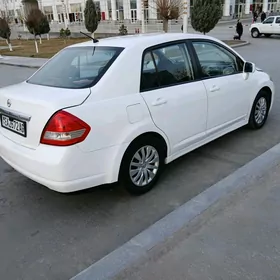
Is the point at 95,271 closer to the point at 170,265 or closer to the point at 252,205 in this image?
the point at 170,265

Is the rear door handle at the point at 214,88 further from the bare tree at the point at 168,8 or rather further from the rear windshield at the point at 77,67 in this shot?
the bare tree at the point at 168,8

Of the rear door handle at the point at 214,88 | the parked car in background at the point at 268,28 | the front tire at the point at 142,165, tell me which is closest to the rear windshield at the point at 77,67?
the front tire at the point at 142,165

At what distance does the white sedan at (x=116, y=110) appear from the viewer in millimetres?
2826

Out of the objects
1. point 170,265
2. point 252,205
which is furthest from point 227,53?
point 170,265

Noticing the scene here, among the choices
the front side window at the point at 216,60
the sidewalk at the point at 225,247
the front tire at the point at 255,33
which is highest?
the front side window at the point at 216,60

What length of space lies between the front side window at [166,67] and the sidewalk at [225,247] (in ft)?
4.65

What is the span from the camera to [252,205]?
121 inches

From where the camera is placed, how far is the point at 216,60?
425 centimetres

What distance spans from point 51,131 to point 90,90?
53 cm

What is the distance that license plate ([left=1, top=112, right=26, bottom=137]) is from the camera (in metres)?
3.03

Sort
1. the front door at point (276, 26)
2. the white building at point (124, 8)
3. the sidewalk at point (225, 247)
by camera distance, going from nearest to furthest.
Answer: the sidewalk at point (225, 247)
the front door at point (276, 26)
the white building at point (124, 8)

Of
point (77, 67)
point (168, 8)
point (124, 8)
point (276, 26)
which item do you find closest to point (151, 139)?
point (77, 67)

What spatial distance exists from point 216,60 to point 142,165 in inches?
73.9

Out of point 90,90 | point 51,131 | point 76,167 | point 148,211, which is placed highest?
point 90,90
